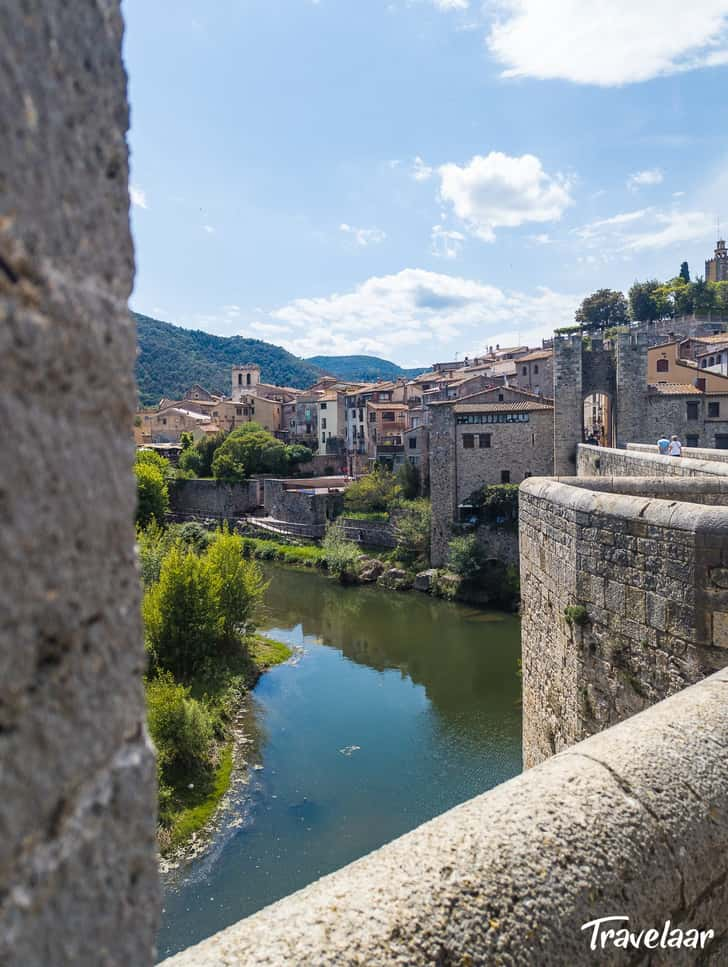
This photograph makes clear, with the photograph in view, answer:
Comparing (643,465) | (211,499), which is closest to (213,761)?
(643,465)

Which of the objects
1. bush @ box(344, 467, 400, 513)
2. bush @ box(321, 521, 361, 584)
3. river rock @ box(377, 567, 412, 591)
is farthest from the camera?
bush @ box(344, 467, 400, 513)

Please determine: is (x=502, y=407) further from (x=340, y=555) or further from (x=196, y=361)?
(x=196, y=361)

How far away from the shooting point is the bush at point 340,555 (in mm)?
33562

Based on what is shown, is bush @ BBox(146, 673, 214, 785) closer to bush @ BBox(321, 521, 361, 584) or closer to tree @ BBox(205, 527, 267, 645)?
tree @ BBox(205, 527, 267, 645)

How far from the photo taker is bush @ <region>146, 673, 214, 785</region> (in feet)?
46.7

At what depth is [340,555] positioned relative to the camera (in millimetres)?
34000

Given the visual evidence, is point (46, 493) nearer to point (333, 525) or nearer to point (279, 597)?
point (279, 597)

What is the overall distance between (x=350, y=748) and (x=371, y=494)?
82.1 feet

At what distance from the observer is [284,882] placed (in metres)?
11.4

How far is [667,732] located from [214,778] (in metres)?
13.4

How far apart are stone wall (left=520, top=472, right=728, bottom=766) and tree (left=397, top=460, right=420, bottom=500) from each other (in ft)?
110

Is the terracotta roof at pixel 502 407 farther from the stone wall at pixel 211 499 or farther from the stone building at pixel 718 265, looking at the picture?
the stone building at pixel 718 265

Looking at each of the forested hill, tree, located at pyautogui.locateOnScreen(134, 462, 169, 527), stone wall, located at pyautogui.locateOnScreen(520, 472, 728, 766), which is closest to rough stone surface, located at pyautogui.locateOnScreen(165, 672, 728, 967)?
stone wall, located at pyautogui.locateOnScreen(520, 472, 728, 766)

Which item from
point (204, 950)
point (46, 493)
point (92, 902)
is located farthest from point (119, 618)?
point (204, 950)
